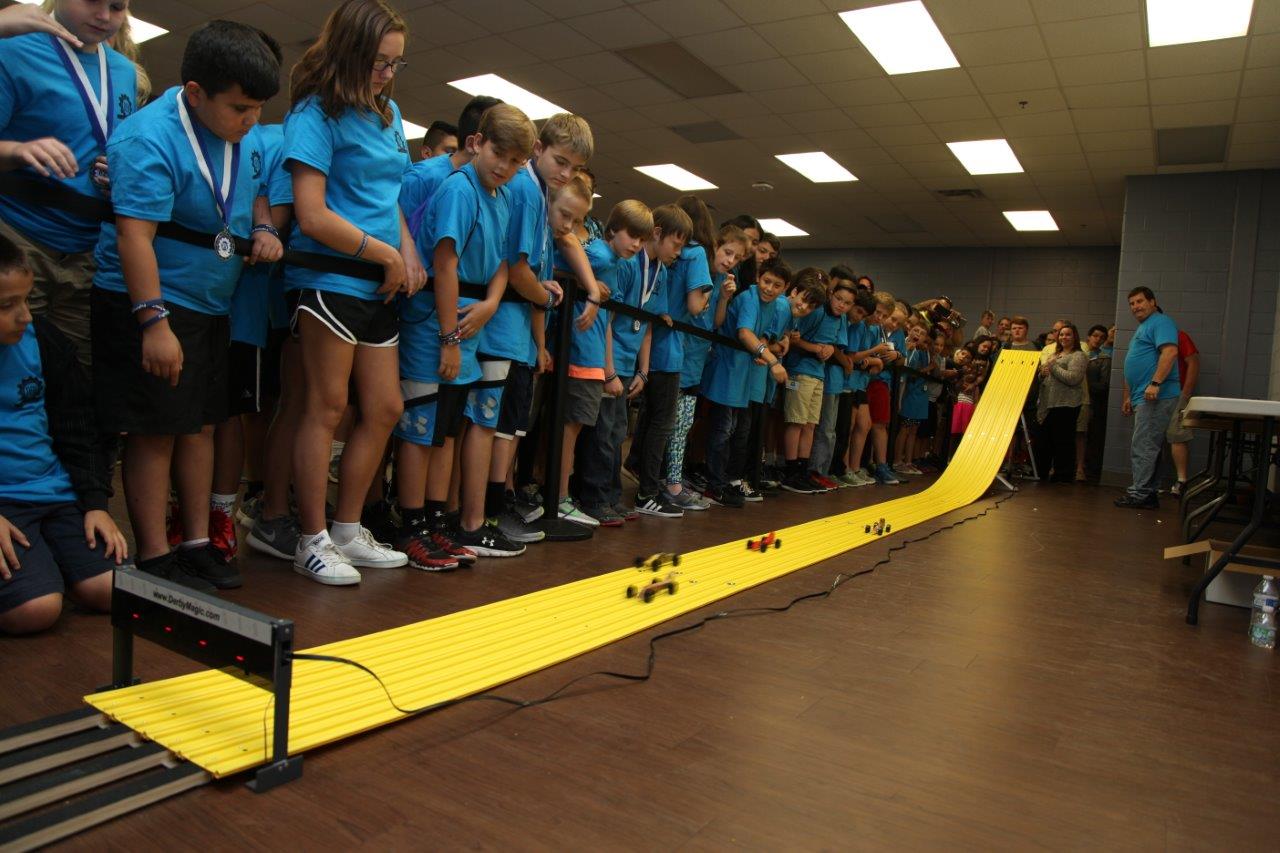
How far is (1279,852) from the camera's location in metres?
1.21

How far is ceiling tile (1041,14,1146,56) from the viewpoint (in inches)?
218

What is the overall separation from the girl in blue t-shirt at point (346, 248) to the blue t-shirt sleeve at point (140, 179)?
1.10 feet

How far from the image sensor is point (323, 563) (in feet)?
7.29

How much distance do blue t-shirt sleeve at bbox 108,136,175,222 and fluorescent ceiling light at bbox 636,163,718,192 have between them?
8564 mm

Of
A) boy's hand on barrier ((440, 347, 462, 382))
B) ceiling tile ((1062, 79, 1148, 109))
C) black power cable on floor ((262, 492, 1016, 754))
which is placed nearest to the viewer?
black power cable on floor ((262, 492, 1016, 754))

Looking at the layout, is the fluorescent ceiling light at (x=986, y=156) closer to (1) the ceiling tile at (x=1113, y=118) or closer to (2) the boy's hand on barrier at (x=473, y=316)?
(1) the ceiling tile at (x=1113, y=118)

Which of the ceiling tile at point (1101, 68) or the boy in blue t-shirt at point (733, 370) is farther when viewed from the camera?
the ceiling tile at point (1101, 68)

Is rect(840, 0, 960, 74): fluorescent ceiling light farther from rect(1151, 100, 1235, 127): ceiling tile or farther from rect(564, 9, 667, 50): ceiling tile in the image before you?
rect(1151, 100, 1235, 127): ceiling tile

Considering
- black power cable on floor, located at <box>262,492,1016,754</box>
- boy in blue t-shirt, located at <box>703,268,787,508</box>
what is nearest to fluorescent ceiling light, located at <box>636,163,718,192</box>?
boy in blue t-shirt, located at <box>703,268,787,508</box>

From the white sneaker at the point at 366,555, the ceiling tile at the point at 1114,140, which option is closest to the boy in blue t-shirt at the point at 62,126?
the white sneaker at the point at 366,555

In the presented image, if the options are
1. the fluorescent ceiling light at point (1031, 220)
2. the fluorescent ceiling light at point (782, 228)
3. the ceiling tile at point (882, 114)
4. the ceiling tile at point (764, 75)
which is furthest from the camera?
the fluorescent ceiling light at point (782, 228)

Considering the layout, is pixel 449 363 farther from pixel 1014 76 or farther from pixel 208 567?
pixel 1014 76

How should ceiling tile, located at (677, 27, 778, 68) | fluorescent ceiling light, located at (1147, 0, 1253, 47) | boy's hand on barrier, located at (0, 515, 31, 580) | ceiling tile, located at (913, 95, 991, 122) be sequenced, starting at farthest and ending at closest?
1. ceiling tile, located at (913, 95, 991, 122)
2. ceiling tile, located at (677, 27, 778, 68)
3. fluorescent ceiling light, located at (1147, 0, 1253, 47)
4. boy's hand on barrier, located at (0, 515, 31, 580)

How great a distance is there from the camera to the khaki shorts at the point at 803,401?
5.35 meters
